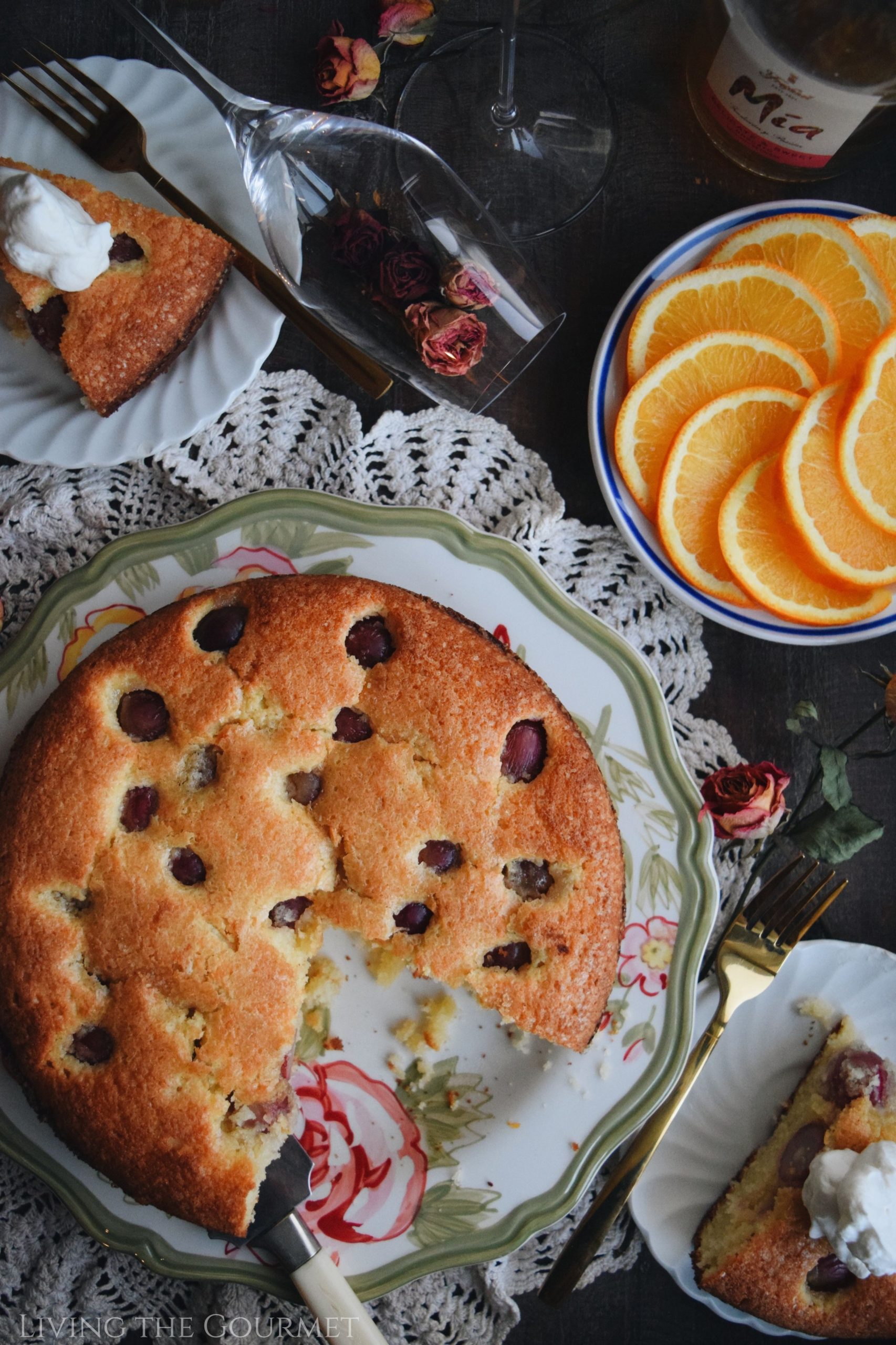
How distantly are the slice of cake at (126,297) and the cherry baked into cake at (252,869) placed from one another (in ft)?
2.45

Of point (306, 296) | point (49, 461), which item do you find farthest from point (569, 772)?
point (49, 461)

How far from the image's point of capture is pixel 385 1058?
224 centimetres

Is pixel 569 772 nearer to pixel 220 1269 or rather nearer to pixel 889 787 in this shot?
pixel 889 787

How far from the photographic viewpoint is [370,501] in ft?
7.66

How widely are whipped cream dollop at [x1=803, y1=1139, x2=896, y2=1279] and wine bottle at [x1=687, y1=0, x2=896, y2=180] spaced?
233 cm

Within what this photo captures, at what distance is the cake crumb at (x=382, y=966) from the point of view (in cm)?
221

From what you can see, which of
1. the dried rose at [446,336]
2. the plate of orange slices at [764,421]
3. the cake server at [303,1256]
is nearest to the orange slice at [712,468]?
the plate of orange slices at [764,421]

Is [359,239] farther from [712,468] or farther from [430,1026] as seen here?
[430,1026]

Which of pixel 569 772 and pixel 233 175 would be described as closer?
pixel 569 772

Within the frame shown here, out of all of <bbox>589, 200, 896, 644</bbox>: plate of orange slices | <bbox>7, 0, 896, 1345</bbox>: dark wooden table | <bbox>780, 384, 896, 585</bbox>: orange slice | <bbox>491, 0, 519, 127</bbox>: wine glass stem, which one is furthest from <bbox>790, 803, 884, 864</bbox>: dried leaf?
<bbox>491, 0, 519, 127</bbox>: wine glass stem

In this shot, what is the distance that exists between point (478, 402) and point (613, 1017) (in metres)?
1.48

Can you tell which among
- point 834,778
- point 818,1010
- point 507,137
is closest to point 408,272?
point 507,137

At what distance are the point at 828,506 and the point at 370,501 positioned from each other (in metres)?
1.08

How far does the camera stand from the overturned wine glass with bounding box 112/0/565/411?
6.91 ft
